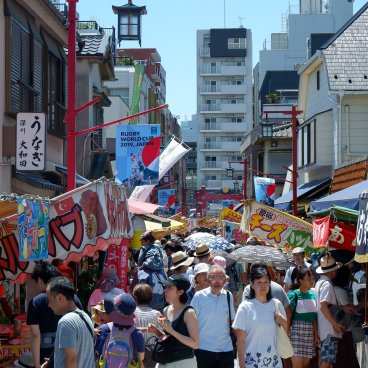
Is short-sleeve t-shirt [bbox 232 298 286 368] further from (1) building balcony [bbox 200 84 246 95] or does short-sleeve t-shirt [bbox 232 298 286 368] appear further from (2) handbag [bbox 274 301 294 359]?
(1) building balcony [bbox 200 84 246 95]

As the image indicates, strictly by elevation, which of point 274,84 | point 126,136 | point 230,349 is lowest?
point 230,349

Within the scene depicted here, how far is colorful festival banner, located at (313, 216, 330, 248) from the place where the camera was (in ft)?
39.2

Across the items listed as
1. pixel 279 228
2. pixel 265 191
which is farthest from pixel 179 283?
pixel 265 191

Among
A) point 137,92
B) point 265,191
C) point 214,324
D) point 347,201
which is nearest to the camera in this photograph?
point 214,324

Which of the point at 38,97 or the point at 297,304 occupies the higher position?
the point at 38,97

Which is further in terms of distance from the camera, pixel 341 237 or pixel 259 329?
pixel 341 237

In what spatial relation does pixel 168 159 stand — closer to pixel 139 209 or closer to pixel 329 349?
pixel 139 209

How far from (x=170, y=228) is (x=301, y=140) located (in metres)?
13.6

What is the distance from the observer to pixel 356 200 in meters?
11.6

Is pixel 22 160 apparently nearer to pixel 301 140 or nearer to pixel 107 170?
pixel 107 170

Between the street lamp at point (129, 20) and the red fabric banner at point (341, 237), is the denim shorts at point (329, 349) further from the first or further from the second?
the street lamp at point (129, 20)

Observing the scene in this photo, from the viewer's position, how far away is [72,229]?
9.30 m

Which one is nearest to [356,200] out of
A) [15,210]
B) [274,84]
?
[15,210]

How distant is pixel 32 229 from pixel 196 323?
6.52 feet
